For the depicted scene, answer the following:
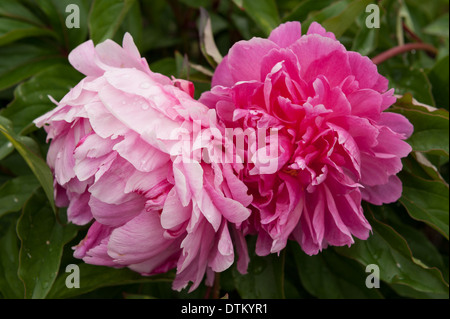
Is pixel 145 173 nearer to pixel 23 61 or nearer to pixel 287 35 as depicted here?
pixel 287 35

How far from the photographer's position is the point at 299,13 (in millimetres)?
663

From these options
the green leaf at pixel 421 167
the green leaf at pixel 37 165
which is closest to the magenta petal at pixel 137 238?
the green leaf at pixel 37 165

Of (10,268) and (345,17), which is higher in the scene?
(345,17)

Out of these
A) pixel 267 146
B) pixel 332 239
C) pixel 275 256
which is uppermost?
pixel 267 146

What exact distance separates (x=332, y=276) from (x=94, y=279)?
0.99 ft

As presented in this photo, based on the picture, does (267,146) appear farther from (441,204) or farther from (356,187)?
(441,204)

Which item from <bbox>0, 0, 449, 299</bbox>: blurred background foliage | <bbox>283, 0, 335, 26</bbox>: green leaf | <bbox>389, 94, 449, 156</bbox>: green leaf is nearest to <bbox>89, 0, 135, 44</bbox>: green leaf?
<bbox>0, 0, 449, 299</bbox>: blurred background foliage

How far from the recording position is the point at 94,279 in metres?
0.57

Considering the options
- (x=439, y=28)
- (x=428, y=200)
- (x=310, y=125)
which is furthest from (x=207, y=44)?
(x=439, y=28)

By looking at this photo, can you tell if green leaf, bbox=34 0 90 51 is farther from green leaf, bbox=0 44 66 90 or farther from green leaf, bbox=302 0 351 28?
green leaf, bbox=302 0 351 28

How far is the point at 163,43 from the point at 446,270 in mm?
550

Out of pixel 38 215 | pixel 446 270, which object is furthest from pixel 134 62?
pixel 446 270
